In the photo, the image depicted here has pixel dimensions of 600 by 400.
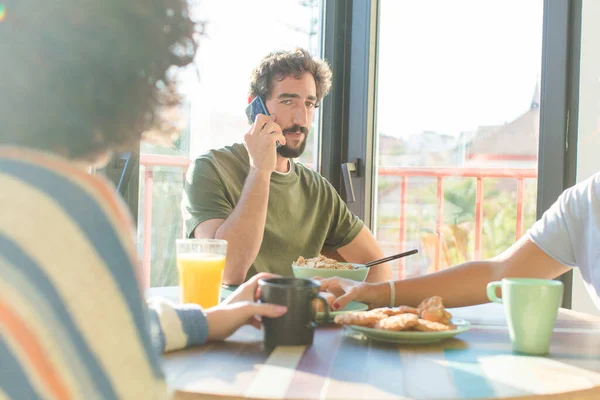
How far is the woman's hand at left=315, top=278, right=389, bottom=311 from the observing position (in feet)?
4.36

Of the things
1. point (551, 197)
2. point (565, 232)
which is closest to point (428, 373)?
point (565, 232)

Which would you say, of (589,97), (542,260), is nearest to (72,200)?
(542,260)

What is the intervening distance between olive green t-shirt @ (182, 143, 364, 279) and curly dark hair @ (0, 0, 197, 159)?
151 centimetres

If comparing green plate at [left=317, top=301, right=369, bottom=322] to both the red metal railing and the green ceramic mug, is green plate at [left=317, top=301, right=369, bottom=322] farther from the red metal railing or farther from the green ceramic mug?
the red metal railing

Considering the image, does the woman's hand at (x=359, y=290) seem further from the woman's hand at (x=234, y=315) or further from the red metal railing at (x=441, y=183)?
the red metal railing at (x=441, y=183)

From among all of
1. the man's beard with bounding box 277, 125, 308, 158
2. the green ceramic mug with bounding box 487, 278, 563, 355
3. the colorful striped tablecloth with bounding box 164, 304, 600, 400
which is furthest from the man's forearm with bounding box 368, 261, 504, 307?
the man's beard with bounding box 277, 125, 308, 158

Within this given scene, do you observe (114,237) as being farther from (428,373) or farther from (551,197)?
(551,197)

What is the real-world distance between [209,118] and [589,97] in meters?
1.40

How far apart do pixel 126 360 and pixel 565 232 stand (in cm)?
126

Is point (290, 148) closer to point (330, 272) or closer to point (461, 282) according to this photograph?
point (330, 272)

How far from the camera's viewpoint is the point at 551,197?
2.43 meters

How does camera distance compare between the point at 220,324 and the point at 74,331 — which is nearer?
the point at 74,331

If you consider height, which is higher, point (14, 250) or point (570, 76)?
point (570, 76)

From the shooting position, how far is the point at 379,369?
2.93ft
